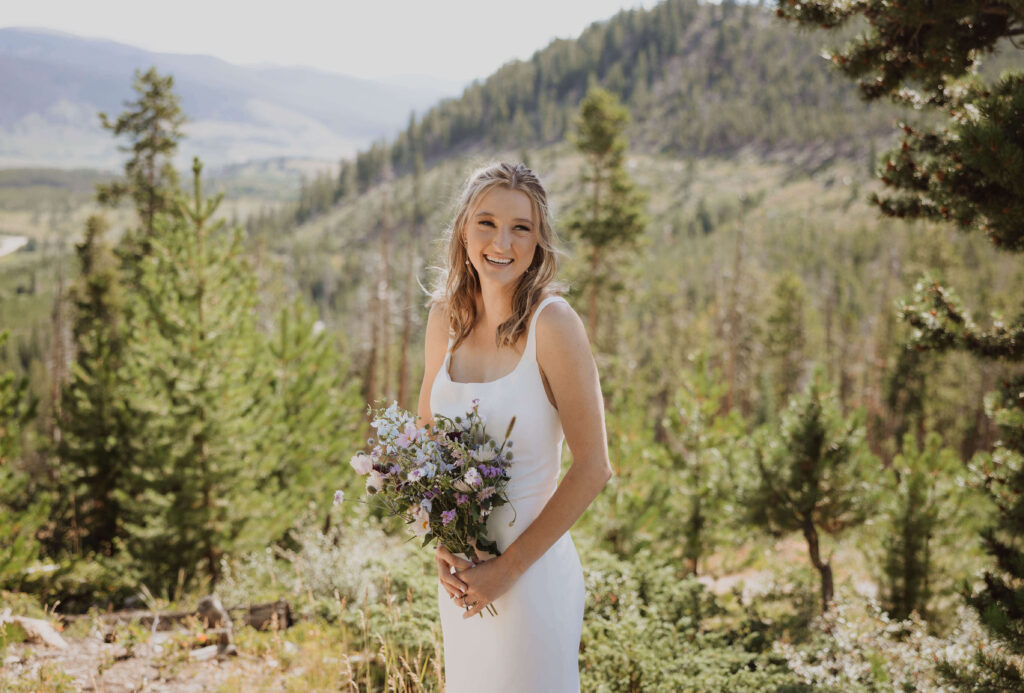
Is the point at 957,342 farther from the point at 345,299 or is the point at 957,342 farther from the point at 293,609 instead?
the point at 345,299

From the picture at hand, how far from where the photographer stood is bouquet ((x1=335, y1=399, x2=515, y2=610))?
2.30 meters

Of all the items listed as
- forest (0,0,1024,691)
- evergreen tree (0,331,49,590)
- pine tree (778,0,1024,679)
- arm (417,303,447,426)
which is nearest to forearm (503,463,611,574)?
arm (417,303,447,426)

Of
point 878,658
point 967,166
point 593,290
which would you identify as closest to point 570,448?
point 967,166

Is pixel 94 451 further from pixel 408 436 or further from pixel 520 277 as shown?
pixel 520 277

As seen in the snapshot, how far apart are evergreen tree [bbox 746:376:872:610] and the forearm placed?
629 cm

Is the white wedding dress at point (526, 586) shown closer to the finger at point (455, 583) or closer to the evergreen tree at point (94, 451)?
the finger at point (455, 583)

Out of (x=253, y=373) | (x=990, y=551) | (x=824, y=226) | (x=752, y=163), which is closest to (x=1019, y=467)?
(x=990, y=551)

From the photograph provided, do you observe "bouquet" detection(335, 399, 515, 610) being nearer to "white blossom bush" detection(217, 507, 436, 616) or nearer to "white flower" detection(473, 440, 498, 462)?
"white flower" detection(473, 440, 498, 462)

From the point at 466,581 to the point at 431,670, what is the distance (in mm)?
2678

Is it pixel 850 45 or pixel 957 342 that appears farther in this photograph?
pixel 850 45

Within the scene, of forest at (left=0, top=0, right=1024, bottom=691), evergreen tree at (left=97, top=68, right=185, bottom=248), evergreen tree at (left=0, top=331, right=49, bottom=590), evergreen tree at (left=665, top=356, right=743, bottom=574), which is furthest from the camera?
evergreen tree at (left=97, top=68, right=185, bottom=248)

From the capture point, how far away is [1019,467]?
4.91 metres

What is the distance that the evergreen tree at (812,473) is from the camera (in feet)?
25.5

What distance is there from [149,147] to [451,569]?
2235cm
